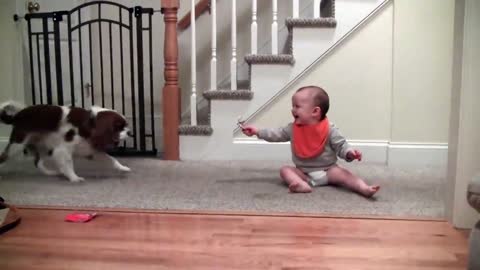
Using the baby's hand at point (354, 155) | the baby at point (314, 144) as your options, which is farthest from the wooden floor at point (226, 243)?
the baby at point (314, 144)

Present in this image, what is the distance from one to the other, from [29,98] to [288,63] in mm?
1661

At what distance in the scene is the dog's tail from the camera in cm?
253

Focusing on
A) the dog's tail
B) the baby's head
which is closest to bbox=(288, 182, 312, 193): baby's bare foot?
the baby's head

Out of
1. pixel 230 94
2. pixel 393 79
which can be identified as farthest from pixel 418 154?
pixel 230 94

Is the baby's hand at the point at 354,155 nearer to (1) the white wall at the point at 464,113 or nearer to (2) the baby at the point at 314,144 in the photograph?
(2) the baby at the point at 314,144

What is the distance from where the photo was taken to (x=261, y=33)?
353 centimetres

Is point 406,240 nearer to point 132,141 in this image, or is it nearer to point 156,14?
point 132,141

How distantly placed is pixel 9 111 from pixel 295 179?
4.54 ft

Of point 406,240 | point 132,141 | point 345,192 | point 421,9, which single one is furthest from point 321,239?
point 132,141

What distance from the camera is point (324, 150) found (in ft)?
7.59

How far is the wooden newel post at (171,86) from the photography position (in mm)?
2896

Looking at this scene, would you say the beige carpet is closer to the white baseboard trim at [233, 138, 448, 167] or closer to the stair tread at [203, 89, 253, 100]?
the white baseboard trim at [233, 138, 448, 167]

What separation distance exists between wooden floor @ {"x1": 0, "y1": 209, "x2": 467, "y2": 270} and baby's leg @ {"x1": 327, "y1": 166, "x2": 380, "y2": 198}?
28 centimetres

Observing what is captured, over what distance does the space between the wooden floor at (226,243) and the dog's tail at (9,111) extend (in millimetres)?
778
